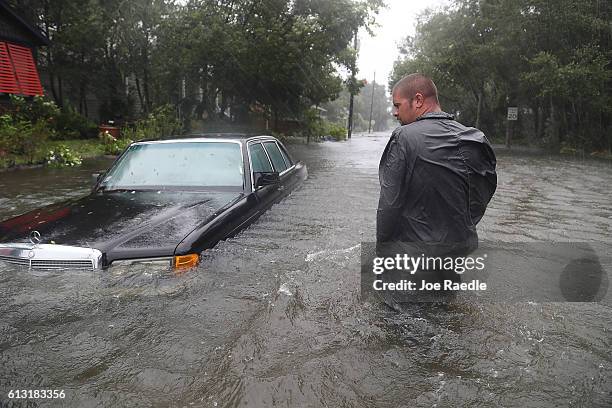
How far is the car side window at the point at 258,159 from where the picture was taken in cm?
511

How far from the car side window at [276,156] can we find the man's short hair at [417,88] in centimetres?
341

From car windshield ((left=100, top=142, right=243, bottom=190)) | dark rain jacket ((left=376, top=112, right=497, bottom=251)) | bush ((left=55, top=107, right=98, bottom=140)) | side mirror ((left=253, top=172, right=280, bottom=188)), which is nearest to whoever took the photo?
dark rain jacket ((left=376, top=112, right=497, bottom=251))

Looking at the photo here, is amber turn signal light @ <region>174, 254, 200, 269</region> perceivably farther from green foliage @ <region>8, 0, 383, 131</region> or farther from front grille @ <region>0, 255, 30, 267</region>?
green foliage @ <region>8, 0, 383, 131</region>

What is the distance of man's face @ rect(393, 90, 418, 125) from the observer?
2.74m

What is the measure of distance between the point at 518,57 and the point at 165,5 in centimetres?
1779

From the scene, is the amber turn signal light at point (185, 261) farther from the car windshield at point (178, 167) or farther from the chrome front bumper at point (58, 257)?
the car windshield at point (178, 167)

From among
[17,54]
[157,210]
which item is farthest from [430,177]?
[17,54]

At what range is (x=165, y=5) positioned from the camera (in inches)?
762

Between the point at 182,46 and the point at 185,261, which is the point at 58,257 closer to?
the point at 185,261

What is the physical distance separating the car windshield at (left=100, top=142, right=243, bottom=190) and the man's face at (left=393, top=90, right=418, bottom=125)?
89.3 inches

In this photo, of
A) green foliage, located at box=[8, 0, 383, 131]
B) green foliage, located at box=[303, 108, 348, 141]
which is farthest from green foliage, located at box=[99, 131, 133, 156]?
green foliage, located at box=[303, 108, 348, 141]

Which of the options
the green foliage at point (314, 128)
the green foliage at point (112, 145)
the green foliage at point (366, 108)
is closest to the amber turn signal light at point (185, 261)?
the green foliage at point (112, 145)

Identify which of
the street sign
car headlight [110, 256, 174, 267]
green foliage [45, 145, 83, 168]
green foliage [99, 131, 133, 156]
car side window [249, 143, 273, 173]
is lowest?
car headlight [110, 256, 174, 267]

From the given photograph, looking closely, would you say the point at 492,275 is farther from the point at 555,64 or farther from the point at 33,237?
the point at 555,64
